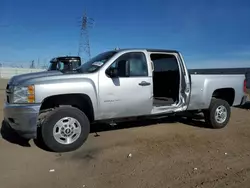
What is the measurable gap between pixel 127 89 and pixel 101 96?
0.59 meters

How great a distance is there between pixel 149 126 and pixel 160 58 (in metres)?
1.79

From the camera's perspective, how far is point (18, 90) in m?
4.93

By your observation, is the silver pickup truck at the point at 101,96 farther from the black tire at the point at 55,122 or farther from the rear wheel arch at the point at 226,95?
the rear wheel arch at the point at 226,95

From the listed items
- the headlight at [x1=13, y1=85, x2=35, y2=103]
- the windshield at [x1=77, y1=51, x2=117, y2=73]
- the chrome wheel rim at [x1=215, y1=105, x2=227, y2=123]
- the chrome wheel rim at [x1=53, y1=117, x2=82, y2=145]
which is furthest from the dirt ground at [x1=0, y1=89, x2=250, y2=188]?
the windshield at [x1=77, y1=51, x2=117, y2=73]

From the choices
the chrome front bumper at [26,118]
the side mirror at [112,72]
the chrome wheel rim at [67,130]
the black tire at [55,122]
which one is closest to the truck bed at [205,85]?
the side mirror at [112,72]

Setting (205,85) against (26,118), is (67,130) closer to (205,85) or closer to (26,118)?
(26,118)

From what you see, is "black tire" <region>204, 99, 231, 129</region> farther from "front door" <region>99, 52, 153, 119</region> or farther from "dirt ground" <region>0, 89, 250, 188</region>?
"front door" <region>99, 52, 153, 119</region>

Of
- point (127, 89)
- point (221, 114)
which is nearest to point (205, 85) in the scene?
point (221, 114)

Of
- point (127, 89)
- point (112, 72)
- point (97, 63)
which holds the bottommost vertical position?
point (127, 89)

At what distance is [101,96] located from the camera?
214 inches

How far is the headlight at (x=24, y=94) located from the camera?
4.86 metres

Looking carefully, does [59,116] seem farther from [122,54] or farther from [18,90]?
[122,54]

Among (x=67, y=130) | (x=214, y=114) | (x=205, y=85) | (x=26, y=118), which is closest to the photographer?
(x=26, y=118)

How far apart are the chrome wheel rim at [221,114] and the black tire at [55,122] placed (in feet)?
11.9
